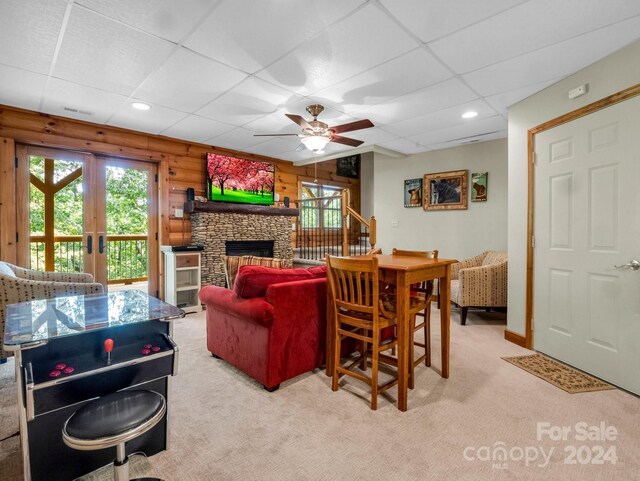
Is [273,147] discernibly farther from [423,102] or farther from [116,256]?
[116,256]

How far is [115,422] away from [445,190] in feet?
17.5

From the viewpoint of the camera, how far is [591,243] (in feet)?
8.71

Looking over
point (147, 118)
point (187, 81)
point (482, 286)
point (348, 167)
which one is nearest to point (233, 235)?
point (147, 118)

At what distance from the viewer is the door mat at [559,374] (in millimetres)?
2439

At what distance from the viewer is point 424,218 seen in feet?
18.8

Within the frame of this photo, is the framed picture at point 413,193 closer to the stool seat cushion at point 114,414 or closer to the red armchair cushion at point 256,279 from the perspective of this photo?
the red armchair cushion at point 256,279

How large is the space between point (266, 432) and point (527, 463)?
55.9 inches

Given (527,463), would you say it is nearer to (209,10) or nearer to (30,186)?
(209,10)

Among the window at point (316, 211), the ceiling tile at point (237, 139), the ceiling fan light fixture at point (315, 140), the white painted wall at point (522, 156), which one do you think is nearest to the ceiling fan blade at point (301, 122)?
the ceiling fan light fixture at point (315, 140)

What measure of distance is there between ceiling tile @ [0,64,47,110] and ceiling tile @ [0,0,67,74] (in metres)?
0.17

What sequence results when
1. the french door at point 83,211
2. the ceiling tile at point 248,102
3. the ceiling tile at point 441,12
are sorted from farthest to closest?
1. the french door at point 83,211
2. the ceiling tile at point 248,102
3. the ceiling tile at point 441,12

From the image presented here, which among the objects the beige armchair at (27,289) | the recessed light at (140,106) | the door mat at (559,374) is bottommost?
the door mat at (559,374)

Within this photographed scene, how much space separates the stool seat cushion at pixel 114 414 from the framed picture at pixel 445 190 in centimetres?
509

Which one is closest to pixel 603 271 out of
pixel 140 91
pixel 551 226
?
pixel 551 226
